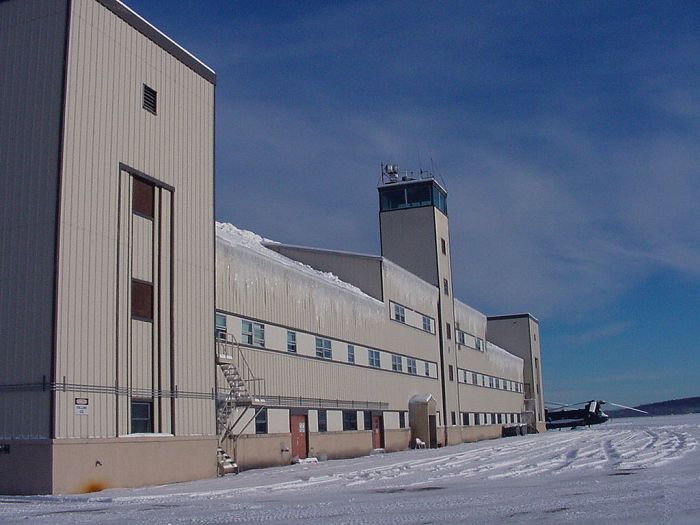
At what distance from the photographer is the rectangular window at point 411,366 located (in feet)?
165

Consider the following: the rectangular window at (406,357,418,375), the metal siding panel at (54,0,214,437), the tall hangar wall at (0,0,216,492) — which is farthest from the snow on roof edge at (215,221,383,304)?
the tall hangar wall at (0,0,216,492)

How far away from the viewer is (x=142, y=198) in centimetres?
2500

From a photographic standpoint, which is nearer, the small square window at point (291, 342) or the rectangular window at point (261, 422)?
the rectangular window at point (261, 422)

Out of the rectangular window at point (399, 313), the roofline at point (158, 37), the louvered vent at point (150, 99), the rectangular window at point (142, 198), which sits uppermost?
the roofline at point (158, 37)

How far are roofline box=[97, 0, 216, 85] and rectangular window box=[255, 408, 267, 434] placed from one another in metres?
12.4

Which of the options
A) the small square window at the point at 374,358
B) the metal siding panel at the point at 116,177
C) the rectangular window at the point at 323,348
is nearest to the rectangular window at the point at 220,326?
the metal siding panel at the point at 116,177

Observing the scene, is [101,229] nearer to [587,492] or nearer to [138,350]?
[138,350]

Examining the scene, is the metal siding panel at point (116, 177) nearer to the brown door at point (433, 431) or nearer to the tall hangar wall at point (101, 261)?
the tall hangar wall at point (101, 261)

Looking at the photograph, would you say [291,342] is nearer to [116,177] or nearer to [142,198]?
[142,198]

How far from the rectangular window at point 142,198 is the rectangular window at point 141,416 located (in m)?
5.57

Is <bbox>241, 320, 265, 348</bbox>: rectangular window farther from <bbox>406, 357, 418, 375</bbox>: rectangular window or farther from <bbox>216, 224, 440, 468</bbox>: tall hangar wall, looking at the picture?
<bbox>406, 357, 418, 375</bbox>: rectangular window

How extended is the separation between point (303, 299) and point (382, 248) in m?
24.3

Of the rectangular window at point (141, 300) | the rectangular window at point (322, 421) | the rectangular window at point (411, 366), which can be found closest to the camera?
the rectangular window at point (141, 300)

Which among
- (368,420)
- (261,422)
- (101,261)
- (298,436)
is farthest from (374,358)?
(101,261)
